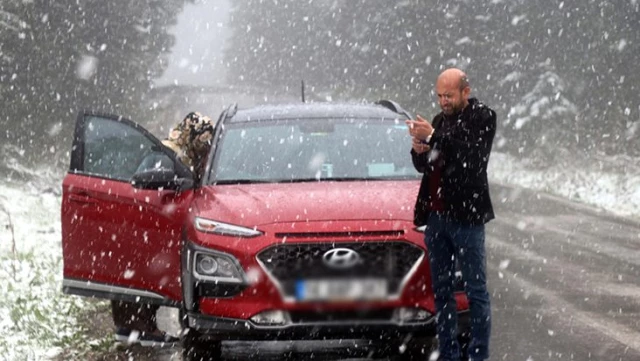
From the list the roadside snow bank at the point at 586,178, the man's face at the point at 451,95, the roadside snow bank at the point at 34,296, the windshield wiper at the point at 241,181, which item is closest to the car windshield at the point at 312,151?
the windshield wiper at the point at 241,181

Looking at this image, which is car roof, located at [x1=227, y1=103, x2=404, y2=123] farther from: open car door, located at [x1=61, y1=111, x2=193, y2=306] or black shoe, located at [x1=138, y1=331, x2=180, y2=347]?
black shoe, located at [x1=138, y1=331, x2=180, y2=347]

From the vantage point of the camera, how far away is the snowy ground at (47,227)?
715 centimetres

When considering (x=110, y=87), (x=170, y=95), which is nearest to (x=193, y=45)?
(x=170, y=95)

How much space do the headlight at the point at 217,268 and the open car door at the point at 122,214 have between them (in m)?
0.58

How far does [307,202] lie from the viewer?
17.9 ft

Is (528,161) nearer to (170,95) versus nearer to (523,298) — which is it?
(523,298)

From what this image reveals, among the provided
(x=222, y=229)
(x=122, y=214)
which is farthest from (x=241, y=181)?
(x=222, y=229)

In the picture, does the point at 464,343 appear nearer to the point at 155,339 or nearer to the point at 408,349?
the point at 408,349

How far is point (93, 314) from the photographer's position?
26.6 ft

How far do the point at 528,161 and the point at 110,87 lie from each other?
14.0 m

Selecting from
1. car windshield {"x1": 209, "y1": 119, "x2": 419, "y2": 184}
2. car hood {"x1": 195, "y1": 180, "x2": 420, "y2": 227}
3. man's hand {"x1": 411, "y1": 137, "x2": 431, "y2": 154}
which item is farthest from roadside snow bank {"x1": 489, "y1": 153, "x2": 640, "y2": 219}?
man's hand {"x1": 411, "y1": 137, "x2": 431, "y2": 154}

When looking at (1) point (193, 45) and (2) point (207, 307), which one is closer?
(2) point (207, 307)

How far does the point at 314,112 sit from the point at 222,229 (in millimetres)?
2087

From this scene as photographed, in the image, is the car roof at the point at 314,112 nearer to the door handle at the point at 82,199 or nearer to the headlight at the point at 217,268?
the door handle at the point at 82,199
